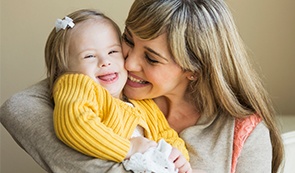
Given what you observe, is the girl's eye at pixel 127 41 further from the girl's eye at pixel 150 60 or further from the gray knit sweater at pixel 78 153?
the gray knit sweater at pixel 78 153

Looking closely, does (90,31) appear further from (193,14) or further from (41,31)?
(41,31)

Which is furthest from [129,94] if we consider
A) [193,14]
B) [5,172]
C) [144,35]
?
[5,172]

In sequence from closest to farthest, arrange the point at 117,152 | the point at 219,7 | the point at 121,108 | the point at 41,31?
the point at 117,152
the point at 121,108
the point at 219,7
the point at 41,31

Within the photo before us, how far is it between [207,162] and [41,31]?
1.17 m

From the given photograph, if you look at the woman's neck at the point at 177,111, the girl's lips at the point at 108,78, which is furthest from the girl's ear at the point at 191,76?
the girl's lips at the point at 108,78

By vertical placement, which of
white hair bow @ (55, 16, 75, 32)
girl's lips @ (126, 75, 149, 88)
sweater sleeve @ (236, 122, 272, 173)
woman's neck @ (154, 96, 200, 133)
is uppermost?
white hair bow @ (55, 16, 75, 32)

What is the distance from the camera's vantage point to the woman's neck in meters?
1.80

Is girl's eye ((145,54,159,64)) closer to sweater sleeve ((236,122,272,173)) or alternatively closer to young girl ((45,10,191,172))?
young girl ((45,10,191,172))

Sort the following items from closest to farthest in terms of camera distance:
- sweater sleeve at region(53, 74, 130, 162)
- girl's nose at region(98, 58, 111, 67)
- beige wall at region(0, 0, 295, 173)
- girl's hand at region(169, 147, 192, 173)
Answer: sweater sleeve at region(53, 74, 130, 162), girl's hand at region(169, 147, 192, 173), girl's nose at region(98, 58, 111, 67), beige wall at region(0, 0, 295, 173)

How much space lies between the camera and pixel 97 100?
1.50 metres

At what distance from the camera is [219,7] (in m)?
1.69

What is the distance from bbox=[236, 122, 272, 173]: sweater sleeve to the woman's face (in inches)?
11.4

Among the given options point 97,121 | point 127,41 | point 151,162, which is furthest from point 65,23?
point 151,162

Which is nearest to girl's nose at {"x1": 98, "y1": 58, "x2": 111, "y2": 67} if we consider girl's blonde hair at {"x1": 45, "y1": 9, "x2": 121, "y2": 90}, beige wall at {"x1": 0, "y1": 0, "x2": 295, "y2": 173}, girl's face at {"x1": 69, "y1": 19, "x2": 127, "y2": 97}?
girl's face at {"x1": 69, "y1": 19, "x2": 127, "y2": 97}
